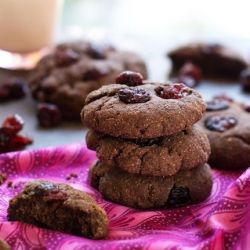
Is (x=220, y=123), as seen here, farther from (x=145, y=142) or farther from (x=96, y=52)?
(x=96, y=52)

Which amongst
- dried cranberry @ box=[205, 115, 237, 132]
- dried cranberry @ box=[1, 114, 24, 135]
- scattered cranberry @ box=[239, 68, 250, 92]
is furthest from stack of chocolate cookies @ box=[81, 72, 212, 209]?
scattered cranberry @ box=[239, 68, 250, 92]

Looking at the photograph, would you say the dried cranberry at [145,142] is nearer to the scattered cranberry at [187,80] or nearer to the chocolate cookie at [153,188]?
the chocolate cookie at [153,188]

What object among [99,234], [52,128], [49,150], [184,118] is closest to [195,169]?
A: [184,118]

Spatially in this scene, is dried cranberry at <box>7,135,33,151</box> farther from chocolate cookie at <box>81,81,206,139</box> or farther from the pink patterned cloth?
chocolate cookie at <box>81,81,206,139</box>

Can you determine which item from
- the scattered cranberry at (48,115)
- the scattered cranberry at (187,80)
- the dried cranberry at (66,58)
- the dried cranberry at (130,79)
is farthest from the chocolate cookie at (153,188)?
the scattered cranberry at (187,80)

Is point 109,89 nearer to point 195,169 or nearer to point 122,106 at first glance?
point 122,106

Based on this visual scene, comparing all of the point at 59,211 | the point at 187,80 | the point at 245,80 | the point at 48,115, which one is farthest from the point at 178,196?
the point at 245,80
